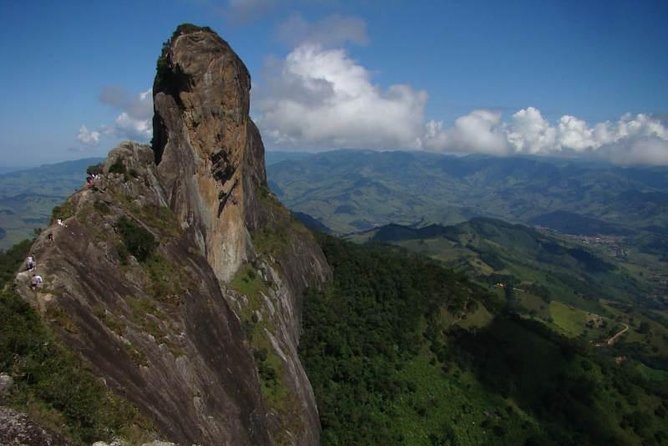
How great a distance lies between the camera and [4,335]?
17.6 m

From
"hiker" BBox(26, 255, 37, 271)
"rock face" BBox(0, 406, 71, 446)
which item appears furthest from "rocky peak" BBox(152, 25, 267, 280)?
"rock face" BBox(0, 406, 71, 446)

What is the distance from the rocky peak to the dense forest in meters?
26.3

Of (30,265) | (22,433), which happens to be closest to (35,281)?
(30,265)

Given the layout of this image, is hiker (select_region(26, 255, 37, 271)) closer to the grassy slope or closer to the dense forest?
the grassy slope

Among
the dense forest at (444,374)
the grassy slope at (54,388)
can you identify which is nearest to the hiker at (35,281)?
the grassy slope at (54,388)

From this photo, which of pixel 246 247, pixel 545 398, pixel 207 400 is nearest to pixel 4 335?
pixel 207 400

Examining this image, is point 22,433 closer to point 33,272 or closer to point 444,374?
point 33,272

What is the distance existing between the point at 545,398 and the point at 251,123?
237ft

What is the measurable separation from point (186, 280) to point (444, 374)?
59.6m

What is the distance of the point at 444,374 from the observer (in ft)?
274

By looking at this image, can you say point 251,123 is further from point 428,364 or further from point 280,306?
point 428,364

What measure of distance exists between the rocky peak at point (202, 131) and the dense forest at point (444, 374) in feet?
86.2

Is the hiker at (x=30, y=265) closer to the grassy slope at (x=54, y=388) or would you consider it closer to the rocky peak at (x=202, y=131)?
the grassy slope at (x=54, y=388)

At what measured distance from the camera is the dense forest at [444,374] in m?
70.9
